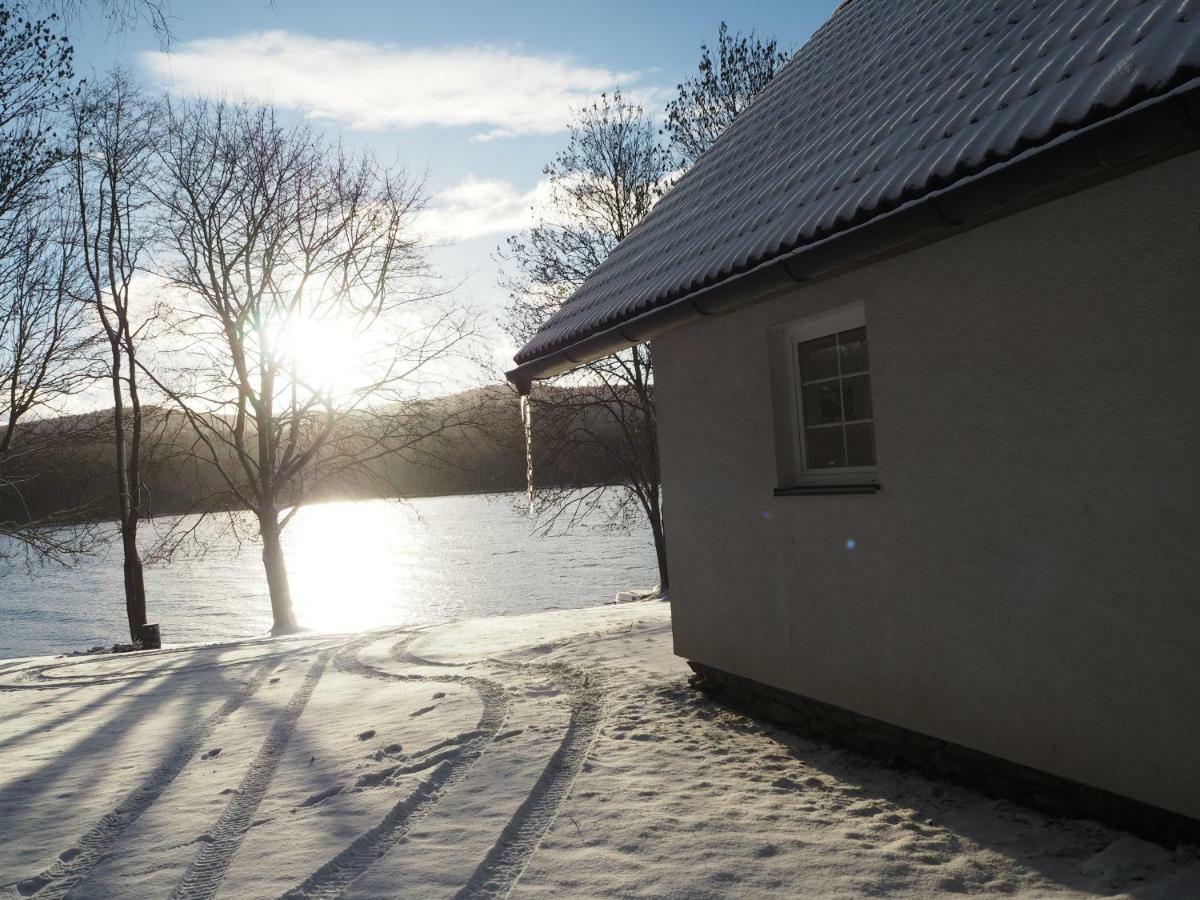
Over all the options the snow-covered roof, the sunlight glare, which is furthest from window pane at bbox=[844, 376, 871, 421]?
the sunlight glare

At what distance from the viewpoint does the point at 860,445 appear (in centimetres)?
513

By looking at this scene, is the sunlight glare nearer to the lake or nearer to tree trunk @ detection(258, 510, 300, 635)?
the lake

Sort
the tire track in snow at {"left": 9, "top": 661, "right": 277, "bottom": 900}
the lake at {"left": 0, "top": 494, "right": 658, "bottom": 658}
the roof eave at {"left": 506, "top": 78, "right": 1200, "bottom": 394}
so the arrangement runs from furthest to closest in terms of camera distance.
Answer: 1. the lake at {"left": 0, "top": 494, "right": 658, "bottom": 658}
2. the tire track in snow at {"left": 9, "top": 661, "right": 277, "bottom": 900}
3. the roof eave at {"left": 506, "top": 78, "right": 1200, "bottom": 394}

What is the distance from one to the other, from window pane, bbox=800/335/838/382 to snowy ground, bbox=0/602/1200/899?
7.22 feet

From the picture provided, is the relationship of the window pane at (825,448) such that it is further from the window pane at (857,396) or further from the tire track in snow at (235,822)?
the tire track in snow at (235,822)

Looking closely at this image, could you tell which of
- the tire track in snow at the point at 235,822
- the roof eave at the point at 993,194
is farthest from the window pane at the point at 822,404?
the tire track in snow at the point at 235,822

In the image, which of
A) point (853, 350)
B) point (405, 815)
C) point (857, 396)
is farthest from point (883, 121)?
point (405, 815)

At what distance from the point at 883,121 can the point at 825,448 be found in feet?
6.36

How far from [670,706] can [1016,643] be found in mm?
2770

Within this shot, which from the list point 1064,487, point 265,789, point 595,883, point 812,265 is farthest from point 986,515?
point 265,789

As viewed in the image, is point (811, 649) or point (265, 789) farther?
point (811, 649)

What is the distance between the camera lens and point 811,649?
208 inches

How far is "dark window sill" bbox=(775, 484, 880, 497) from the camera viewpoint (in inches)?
189

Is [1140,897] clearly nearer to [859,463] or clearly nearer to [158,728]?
[859,463]
